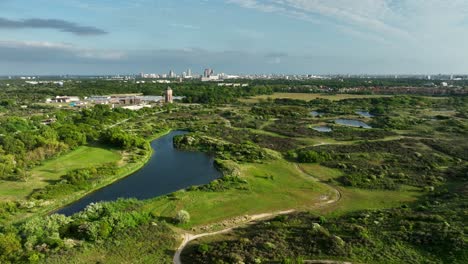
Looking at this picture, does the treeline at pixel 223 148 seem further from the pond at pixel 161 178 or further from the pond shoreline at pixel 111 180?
the pond shoreline at pixel 111 180

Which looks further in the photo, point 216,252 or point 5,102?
point 5,102

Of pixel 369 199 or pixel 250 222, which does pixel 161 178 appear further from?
pixel 369 199

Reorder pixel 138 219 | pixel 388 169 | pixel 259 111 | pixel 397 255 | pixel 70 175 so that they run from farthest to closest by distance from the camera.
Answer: pixel 259 111 → pixel 388 169 → pixel 70 175 → pixel 138 219 → pixel 397 255

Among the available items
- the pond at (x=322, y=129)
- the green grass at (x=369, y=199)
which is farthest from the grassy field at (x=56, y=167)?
the pond at (x=322, y=129)

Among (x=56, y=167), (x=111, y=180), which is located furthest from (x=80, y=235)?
(x=56, y=167)

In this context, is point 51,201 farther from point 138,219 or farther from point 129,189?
point 138,219

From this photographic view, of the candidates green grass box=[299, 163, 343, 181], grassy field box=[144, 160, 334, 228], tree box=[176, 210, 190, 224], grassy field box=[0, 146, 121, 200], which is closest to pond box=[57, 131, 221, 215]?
grassy field box=[144, 160, 334, 228]

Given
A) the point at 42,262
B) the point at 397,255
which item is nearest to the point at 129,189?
the point at 42,262
